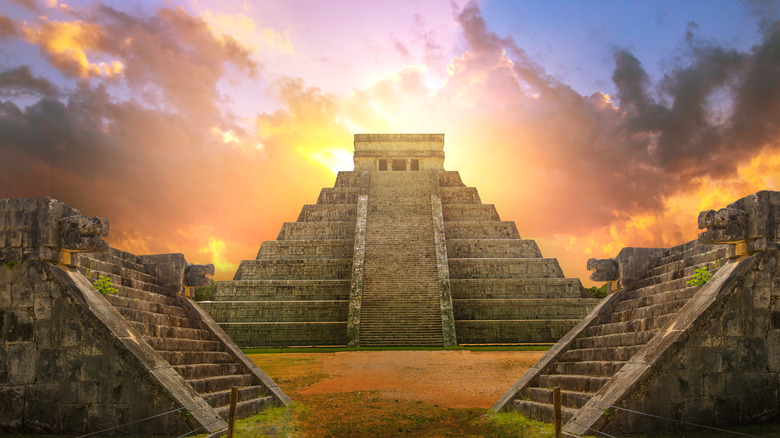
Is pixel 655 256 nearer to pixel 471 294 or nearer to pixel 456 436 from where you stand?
pixel 456 436

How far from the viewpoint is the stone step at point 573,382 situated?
7.97 metres

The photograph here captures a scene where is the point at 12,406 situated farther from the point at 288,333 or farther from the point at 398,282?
the point at 398,282

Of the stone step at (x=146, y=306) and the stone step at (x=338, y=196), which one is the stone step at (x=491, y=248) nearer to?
the stone step at (x=338, y=196)

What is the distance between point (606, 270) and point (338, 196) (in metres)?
26.3

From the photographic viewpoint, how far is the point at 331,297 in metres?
25.3

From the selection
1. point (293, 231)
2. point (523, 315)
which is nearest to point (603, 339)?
point (523, 315)

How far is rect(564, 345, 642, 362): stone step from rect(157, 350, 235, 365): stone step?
5482 mm

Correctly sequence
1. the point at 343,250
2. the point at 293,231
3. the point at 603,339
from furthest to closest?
the point at 293,231 → the point at 343,250 → the point at 603,339

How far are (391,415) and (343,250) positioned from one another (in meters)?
19.7

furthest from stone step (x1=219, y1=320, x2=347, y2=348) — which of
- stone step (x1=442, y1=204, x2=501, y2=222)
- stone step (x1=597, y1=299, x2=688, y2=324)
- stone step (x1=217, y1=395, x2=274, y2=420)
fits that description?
stone step (x1=597, y1=299, x2=688, y2=324)

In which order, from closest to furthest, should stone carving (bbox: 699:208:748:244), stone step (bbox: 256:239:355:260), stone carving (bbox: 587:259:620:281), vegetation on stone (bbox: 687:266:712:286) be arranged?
1. stone carving (bbox: 699:208:748:244)
2. vegetation on stone (bbox: 687:266:712:286)
3. stone carving (bbox: 587:259:620:281)
4. stone step (bbox: 256:239:355:260)

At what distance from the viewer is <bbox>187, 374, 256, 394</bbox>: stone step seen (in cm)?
826

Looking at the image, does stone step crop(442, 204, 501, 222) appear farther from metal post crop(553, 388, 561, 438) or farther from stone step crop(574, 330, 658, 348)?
metal post crop(553, 388, 561, 438)

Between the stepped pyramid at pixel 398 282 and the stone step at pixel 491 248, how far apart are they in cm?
5
